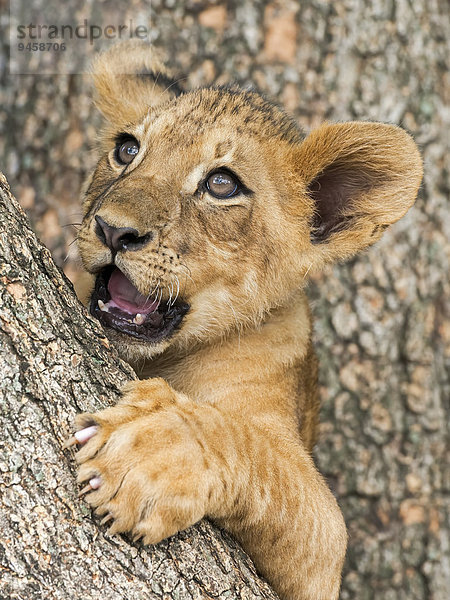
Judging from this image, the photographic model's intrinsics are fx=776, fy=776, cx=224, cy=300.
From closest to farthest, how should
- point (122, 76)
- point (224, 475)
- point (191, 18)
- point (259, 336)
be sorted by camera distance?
1. point (224, 475)
2. point (259, 336)
3. point (122, 76)
4. point (191, 18)

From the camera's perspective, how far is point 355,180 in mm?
3418

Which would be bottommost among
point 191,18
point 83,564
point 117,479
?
point 83,564

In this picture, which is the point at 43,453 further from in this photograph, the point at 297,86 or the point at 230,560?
the point at 297,86

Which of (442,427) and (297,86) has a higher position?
(297,86)

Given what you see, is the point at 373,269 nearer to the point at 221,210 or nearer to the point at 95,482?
the point at 221,210

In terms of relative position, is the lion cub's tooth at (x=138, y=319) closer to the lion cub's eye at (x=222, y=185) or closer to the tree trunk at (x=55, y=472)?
the tree trunk at (x=55, y=472)

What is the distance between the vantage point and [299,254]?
339 cm

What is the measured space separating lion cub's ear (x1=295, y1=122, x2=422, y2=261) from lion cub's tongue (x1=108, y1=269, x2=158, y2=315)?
2.76 feet

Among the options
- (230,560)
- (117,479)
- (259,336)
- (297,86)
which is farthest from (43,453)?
(297,86)

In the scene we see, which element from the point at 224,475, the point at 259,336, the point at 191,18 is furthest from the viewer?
the point at 191,18

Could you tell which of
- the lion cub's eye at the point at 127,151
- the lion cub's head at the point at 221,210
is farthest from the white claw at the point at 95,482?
the lion cub's eye at the point at 127,151

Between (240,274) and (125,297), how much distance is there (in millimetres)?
502

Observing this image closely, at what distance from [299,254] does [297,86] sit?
62.2 inches

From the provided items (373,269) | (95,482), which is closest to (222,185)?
(95,482)
